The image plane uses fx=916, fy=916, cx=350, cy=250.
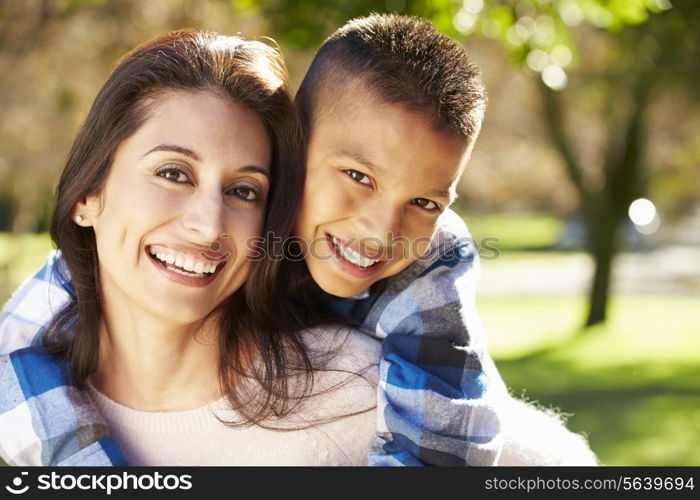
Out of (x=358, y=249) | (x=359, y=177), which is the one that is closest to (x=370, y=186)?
(x=359, y=177)

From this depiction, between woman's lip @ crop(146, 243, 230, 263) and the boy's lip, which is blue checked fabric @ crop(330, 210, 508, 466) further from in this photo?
woman's lip @ crop(146, 243, 230, 263)

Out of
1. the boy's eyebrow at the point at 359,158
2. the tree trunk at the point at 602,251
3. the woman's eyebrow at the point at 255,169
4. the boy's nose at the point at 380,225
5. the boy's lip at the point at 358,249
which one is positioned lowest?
the boy's lip at the point at 358,249

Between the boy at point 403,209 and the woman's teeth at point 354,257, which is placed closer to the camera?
the boy at point 403,209

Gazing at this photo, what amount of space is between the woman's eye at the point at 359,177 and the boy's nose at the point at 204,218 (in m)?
0.41

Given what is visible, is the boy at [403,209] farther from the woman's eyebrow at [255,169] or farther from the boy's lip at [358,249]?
the woman's eyebrow at [255,169]

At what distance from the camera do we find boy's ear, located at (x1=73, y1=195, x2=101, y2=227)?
8.05ft

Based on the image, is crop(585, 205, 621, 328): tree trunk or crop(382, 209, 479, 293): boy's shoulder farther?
crop(585, 205, 621, 328): tree trunk

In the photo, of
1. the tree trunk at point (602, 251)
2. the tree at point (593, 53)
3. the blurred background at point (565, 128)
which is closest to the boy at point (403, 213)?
the blurred background at point (565, 128)

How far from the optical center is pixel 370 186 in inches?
99.5

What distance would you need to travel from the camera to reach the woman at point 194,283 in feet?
7.53

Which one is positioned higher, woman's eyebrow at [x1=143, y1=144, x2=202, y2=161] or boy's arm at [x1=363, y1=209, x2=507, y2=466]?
woman's eyebrow at [x1=143, y1=144, x2=202, y2=161]

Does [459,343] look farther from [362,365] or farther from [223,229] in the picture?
[223,229]

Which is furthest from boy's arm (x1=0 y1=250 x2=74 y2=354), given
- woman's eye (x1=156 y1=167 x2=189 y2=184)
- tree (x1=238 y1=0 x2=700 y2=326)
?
A: tree (x1=238 y1=0 x2=700 y2=326)

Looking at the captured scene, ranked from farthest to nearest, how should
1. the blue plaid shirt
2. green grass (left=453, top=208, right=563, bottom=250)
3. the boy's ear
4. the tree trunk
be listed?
1. green grass (left=453, top=208, right=563, bottom=250)
2. the tree trunk
3. the boy's ear
4. the blue plaid shirt
